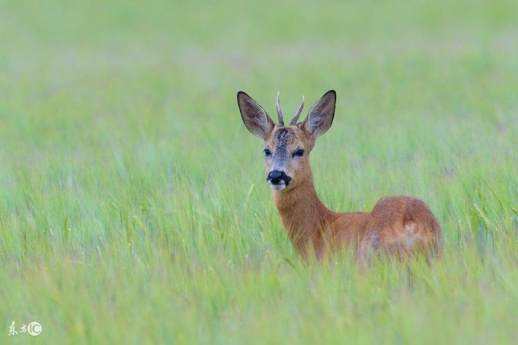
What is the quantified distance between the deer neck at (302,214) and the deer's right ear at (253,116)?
1.72ft

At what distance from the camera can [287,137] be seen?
7.27 metres

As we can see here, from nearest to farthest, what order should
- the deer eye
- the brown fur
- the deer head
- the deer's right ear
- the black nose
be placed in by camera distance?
1. the brown fur
2. the black nose
3. the deer head
4. the deer eye
5. the deer's right ear

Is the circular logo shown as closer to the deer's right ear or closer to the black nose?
the black nose

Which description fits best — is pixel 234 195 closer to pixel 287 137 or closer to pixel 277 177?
pixel 287 137

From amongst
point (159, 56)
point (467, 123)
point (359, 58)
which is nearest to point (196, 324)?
point (467, 123)

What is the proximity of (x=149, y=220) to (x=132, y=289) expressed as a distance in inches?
72.1

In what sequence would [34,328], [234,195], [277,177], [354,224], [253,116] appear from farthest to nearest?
[234,195], [253,116], [277,177], [354,224], [34,328]

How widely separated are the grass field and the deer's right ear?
44 cm

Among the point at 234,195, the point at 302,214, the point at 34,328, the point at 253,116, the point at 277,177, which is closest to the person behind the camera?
the point at 34,328

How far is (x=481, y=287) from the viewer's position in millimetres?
5641

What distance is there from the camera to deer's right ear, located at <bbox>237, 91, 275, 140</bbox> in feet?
24.9

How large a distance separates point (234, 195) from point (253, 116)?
0.65 metres

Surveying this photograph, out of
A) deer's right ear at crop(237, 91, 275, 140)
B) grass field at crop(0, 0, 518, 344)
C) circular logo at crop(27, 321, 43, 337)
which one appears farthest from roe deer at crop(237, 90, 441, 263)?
circular logo at crop(27, 321, 43, 337)

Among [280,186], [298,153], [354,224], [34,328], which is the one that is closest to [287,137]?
[298,153]
